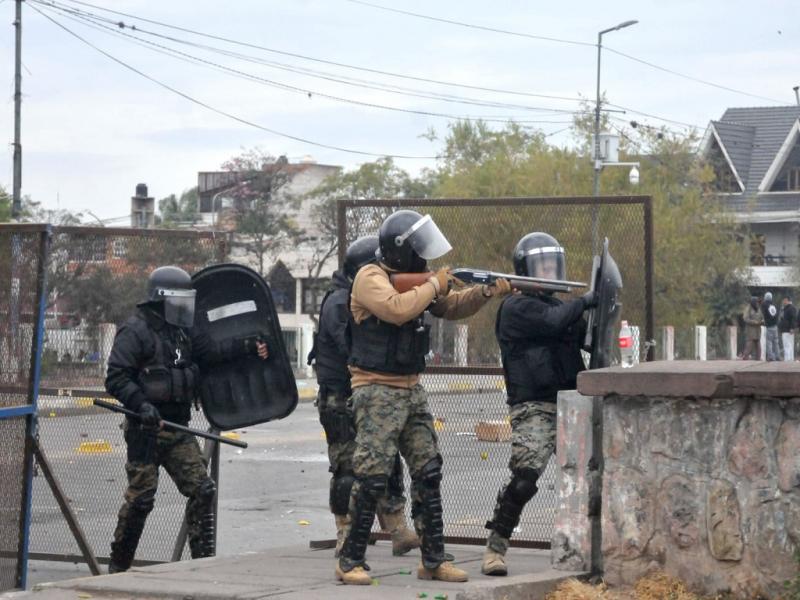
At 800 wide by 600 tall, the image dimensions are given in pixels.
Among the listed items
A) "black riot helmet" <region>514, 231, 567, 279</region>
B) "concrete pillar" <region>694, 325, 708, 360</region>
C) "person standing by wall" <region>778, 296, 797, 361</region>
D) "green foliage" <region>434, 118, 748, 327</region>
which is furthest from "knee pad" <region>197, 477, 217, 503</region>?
"concrete pillar" <region>694, 325, 708, 360</region>

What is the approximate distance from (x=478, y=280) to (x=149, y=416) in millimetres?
2153

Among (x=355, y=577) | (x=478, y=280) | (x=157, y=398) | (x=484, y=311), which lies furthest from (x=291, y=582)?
(x=484, y=311)

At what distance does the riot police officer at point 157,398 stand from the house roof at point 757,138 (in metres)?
55.3

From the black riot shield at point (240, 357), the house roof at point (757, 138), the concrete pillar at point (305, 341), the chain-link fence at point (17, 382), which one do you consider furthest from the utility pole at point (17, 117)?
the house roof at point (757, 138)

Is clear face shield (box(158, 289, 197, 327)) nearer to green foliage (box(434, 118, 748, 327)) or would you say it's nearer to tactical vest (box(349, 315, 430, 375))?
tactical vest (box(349, 315, 430, 375))

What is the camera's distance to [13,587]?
27.9 feet

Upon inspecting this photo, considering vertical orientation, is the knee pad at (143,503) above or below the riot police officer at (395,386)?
→ below

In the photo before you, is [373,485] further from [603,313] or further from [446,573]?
[603,313]

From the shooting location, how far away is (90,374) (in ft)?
32.2

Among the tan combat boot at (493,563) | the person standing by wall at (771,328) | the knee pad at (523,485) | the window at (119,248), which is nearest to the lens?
the knee pad at (523,485)

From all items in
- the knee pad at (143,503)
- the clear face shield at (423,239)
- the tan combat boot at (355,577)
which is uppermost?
the clear face shield at (423,239)

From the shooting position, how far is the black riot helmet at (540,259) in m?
7.84

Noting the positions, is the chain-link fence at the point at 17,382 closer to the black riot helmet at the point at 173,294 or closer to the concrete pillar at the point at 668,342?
the black riot helmet at the point at 173,294

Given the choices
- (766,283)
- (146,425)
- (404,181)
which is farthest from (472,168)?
(146,425)
